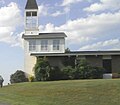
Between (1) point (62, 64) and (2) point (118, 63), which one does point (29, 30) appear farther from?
(2) point (118, 63)

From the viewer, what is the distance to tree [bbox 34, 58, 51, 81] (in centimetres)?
4356

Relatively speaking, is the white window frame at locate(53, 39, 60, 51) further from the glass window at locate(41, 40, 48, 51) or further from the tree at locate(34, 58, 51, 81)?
the tree at locate(34, 58, 51, 81)

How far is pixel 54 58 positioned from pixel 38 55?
1.99 m

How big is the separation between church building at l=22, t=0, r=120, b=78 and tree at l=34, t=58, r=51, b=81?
3.26m

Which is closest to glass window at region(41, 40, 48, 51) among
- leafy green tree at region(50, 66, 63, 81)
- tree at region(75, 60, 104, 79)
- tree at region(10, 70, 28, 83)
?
tree at region(10, 70, 28, 83)

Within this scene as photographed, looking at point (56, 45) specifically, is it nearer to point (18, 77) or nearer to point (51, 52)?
point (51, 52)

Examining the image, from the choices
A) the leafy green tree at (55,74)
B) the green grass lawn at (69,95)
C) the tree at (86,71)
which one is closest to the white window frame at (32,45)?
the leafy green tree at (55,74)

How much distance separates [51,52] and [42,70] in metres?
7.01

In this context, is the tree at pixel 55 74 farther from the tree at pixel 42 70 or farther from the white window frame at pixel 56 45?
the white window frame at pixel 56 45

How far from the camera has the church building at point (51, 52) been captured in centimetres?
4717

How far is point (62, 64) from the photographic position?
1861 inches

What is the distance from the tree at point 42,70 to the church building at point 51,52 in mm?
3260

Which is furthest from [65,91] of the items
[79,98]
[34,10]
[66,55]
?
[34,10]

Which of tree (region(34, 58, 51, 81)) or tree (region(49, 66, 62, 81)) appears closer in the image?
tree (region(34, 58, 51, 81))
